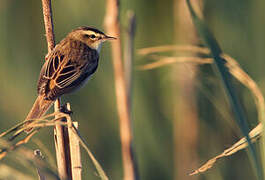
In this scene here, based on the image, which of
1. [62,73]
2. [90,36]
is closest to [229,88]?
[62,73]

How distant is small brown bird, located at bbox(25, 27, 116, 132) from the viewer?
2.81 meters

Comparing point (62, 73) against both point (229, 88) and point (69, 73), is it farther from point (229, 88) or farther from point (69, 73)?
point (229, 88)

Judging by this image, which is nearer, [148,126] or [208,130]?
[148,126]

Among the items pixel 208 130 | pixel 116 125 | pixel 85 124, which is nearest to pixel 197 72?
pixel 208 130

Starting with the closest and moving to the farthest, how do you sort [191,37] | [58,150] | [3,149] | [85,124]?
1. [3,149]
2. [58,150]
3. [191,37]
4. [85,124]

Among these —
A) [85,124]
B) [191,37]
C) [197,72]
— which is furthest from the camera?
[85,124]

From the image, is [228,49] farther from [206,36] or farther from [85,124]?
[206,36]

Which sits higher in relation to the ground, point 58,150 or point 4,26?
point 4,26

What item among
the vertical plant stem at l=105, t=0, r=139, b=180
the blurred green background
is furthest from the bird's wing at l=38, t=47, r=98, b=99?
the vertical plant stem at l=105, t=0, r=139, b=180

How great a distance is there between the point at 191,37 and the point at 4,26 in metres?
1.60

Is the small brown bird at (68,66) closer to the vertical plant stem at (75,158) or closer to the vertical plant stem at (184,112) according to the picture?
the vertical plant stem at (184,112)

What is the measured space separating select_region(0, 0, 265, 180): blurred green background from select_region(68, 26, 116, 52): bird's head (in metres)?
0.09

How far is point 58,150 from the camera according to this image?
1957mm

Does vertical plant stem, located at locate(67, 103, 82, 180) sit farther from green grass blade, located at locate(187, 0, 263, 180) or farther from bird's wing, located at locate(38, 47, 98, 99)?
bird's wing, located at locate(38, 47, 98, 99)
